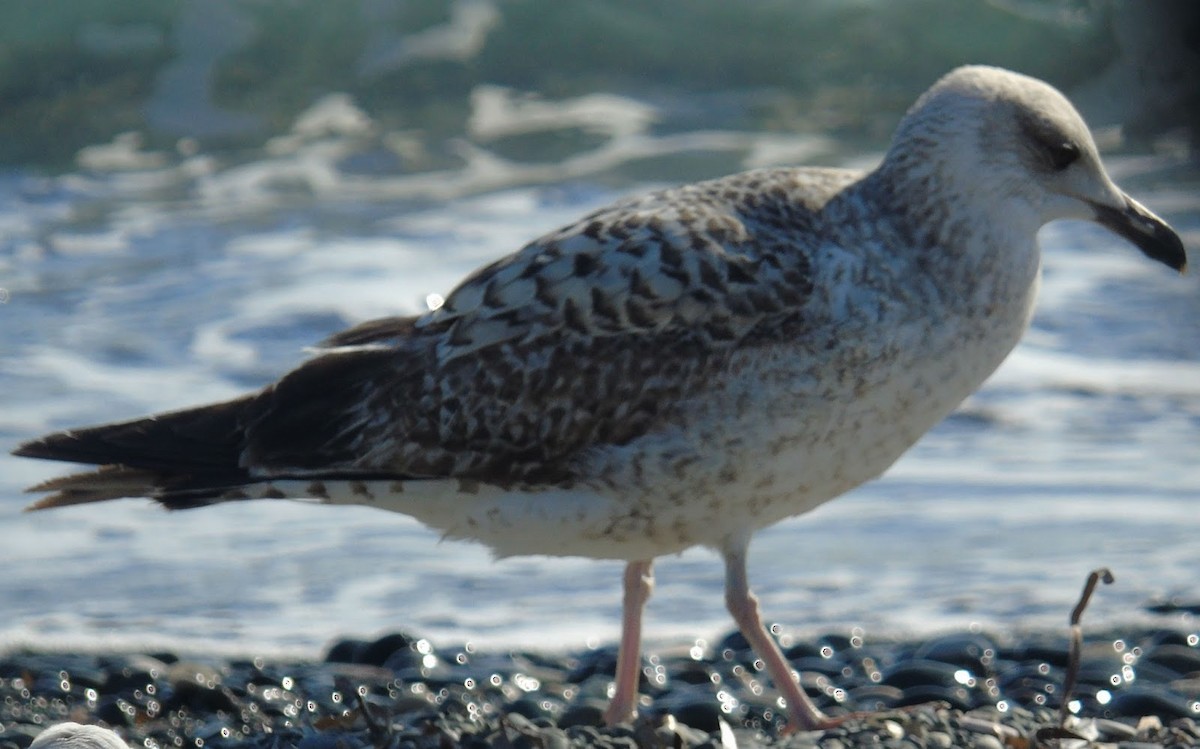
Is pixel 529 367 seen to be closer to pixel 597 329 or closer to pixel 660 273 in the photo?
pixel 597 329

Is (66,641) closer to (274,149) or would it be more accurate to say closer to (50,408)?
(50,408)

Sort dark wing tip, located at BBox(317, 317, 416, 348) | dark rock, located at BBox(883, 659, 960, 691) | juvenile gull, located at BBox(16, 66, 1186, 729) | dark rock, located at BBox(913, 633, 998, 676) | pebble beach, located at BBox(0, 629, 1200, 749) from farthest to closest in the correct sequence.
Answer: dark rock, located at BBox(913, 633, 998, 676), dark rock, located at BBox(883, 659, 960, 691), dark wing tip, located at BBox(317, 317, 416, 348), pebble beach, located at BBox(0, 629, 1200, 749), juvenile gull, located at BBox(16, 66, 1186, 729)

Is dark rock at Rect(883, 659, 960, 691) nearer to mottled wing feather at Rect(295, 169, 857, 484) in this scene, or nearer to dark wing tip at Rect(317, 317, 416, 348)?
mottled wing feather at Rect(295, 169, 857, 484)

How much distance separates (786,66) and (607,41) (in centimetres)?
182

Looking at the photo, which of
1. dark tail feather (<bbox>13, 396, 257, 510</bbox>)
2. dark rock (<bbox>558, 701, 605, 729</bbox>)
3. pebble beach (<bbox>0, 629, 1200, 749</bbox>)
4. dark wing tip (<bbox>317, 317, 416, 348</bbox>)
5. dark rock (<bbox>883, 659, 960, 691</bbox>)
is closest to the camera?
pebble beach (<bbox>0, 629, 1200, 749</bbox>)

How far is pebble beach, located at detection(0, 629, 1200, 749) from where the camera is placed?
5.05 m

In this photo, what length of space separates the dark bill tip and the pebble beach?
1.35 meters

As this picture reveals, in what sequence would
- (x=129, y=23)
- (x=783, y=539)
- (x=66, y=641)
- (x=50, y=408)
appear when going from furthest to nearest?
(x=129, y=23) → (x=50, y=408) → (x=783, y=539) → (x=66, y=641)

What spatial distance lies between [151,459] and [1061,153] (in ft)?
9.26

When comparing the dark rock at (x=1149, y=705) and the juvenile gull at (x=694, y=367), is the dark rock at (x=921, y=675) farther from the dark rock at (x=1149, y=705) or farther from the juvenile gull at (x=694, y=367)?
the juvenile gull at (x=694, y=367)

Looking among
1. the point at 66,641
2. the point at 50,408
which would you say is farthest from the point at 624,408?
the point at 50,408

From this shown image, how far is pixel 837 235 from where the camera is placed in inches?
196

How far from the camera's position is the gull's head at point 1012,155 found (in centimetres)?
506

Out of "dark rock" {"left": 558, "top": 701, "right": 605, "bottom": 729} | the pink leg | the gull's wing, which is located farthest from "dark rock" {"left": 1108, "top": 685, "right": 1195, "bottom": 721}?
the gull's wing
